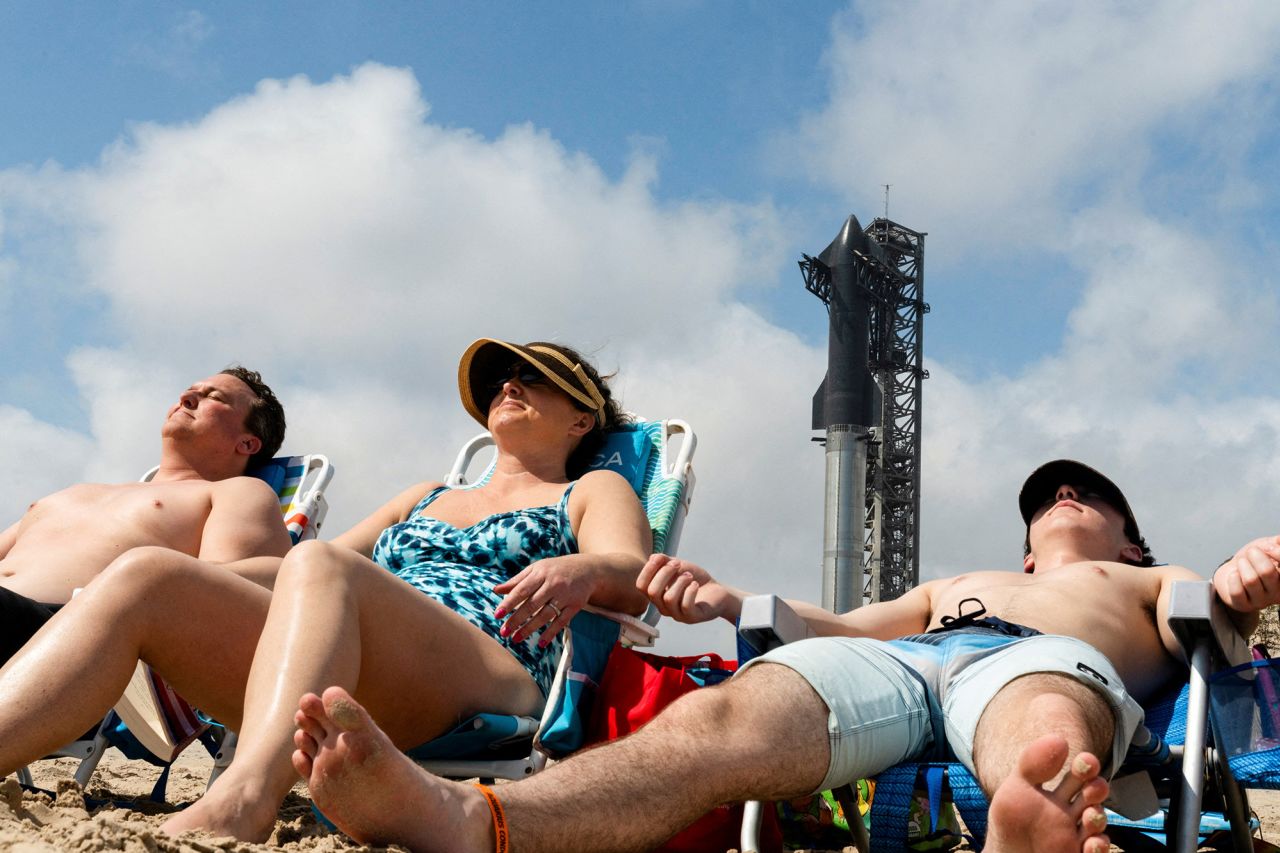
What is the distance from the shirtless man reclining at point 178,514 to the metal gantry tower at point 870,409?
28.0 metres

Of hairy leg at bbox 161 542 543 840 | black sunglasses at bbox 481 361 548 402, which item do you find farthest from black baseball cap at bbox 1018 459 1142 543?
hairy leg at bbox 161 542 543 840

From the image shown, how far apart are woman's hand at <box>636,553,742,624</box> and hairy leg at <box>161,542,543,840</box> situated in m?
0.35

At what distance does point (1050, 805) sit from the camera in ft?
4.88

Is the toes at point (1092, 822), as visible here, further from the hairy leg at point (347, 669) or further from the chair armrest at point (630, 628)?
the chair armrest at point (630, 628)

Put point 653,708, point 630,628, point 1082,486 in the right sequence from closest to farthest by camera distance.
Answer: point 653,708 → point 630,628 → point 1082,486

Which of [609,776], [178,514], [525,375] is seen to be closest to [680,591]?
[609,776]

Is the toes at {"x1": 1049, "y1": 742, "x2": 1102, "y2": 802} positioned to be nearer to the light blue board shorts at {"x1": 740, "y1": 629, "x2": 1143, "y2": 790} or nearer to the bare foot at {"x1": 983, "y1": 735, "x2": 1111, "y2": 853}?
the bare foot at {"x1": 983, "y1": 735, "x2": 1111, "y2": 853}

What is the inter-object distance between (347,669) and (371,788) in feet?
1.48

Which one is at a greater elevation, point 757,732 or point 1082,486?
point 1082,486

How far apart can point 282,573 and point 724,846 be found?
39.1 inches

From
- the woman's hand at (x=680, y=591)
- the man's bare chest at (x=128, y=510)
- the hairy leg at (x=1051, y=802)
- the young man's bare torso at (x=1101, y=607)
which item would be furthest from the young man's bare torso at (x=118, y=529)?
the hairy leg at (x=1051, y=802)

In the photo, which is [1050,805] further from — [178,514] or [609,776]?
[178,514]

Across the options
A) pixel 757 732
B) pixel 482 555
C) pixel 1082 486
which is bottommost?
pixel 757 732

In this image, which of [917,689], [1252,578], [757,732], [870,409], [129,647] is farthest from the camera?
[870,409]
